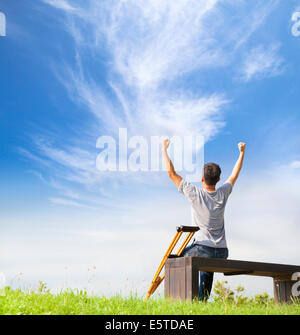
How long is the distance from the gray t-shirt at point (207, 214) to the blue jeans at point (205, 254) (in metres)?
0.07

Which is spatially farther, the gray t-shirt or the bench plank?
the gray t-shirt

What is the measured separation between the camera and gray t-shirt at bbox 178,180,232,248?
6668 millimetres

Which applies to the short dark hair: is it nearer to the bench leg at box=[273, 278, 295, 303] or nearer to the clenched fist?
the clenched fist

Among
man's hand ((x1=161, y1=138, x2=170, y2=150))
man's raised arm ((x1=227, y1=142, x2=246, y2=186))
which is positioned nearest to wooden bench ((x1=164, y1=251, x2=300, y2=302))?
man's raised arm ((x1=227, y1=142, x2=246, y2=186))

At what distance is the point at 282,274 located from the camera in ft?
24.0

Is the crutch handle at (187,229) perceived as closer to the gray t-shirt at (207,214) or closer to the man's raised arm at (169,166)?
the gray t-shirt at (207,214)

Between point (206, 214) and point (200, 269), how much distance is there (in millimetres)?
855

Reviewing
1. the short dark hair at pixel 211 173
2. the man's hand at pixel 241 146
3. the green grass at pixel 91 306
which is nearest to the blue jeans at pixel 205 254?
the green grass at pixel 91 306

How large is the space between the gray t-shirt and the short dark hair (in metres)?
0.17

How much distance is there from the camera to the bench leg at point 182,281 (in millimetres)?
6148

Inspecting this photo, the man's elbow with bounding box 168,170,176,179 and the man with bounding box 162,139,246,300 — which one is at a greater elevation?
the man's elbow with bounding box 168,170,176,179

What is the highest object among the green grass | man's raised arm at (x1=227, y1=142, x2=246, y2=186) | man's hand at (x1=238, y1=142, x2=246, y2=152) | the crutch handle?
man's hand at (x1=238, y1=142, x2=246, y2=152)
